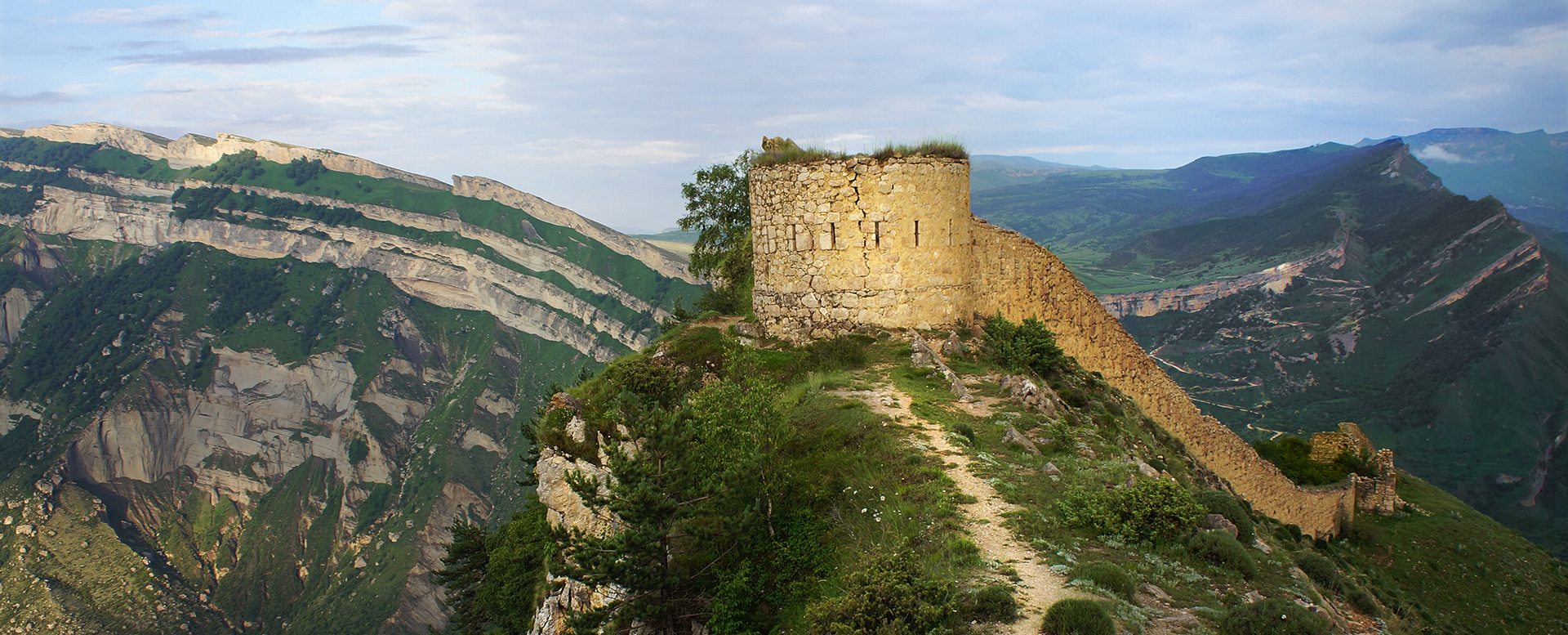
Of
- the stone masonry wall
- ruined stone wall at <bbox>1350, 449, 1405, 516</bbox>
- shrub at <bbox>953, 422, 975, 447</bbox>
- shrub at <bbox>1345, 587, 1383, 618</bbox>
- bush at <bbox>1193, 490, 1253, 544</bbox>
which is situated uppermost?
the stone masonry wall

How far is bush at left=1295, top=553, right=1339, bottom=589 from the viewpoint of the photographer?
8609mm

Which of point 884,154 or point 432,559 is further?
point 432,559

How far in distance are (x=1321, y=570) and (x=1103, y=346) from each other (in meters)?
11.3

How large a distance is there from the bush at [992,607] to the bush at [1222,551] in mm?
2446

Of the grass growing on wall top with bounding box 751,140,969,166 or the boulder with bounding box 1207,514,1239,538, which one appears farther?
the grass growing on wall top with bounding box 751,140,969,166

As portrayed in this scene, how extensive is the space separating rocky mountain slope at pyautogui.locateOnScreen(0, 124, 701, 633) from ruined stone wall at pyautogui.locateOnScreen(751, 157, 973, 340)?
77687mm

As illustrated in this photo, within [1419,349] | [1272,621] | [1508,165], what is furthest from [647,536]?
[1508,165]

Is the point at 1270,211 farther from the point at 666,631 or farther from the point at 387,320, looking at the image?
the point at 387,320

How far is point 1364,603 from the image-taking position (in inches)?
329

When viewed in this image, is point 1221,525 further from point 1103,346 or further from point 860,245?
point 1103,346

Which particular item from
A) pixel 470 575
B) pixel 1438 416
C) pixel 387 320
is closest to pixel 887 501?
pixel 470 575

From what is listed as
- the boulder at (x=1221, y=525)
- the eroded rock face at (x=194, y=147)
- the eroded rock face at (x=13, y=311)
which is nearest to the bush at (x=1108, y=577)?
the boulder at (x=1221, y=525)

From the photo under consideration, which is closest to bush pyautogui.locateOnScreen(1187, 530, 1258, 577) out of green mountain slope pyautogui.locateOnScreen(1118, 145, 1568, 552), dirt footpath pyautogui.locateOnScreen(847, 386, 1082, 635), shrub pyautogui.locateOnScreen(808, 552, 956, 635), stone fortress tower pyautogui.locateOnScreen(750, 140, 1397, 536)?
dirt footpath pyautogui.locateOnScreen(847, 386, 1082, 635)

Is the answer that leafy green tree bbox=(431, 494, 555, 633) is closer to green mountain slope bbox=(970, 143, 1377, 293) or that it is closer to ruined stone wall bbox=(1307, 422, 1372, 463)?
ruined stone wall bbox=(1307, 422, 1372, 463)
